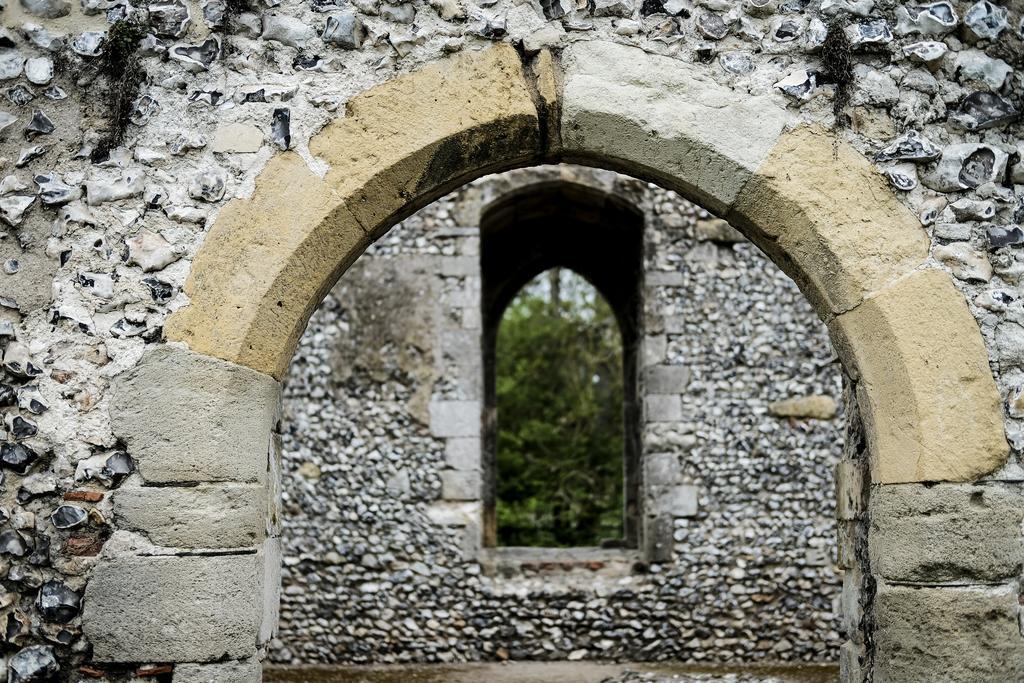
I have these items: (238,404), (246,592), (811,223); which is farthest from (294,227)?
(811,223)

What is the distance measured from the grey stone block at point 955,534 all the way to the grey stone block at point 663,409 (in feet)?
16.9

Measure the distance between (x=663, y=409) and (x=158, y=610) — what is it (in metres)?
5.75

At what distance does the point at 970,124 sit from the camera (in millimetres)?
2982

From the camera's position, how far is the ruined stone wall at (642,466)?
760cm

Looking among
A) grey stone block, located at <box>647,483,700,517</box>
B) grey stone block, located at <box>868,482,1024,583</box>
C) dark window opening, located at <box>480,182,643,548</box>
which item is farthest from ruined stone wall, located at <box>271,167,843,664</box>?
grey stone block, located at <box>868,482,1024,583</box>

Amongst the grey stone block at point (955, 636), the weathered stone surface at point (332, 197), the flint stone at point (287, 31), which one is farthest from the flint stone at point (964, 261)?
the flint stone at point (287, 31)

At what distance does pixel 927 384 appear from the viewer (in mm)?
2820

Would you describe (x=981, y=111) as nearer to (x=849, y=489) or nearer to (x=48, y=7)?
(x=849, y=489)

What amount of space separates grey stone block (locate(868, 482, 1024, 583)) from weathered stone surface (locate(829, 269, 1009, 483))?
59 millimetres

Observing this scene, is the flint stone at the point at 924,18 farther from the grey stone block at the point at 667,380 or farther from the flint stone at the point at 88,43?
the grey stone block at the point at 667,380

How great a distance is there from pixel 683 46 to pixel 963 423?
1.41 m

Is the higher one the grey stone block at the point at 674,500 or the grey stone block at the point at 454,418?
the grey stone block at the point at 454,418

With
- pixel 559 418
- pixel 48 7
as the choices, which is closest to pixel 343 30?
pixel 48 7

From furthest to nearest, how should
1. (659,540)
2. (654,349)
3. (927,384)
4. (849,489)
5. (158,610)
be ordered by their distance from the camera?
(654,349) < (659,540) < (849,489) < (927,384) < (158,610)
